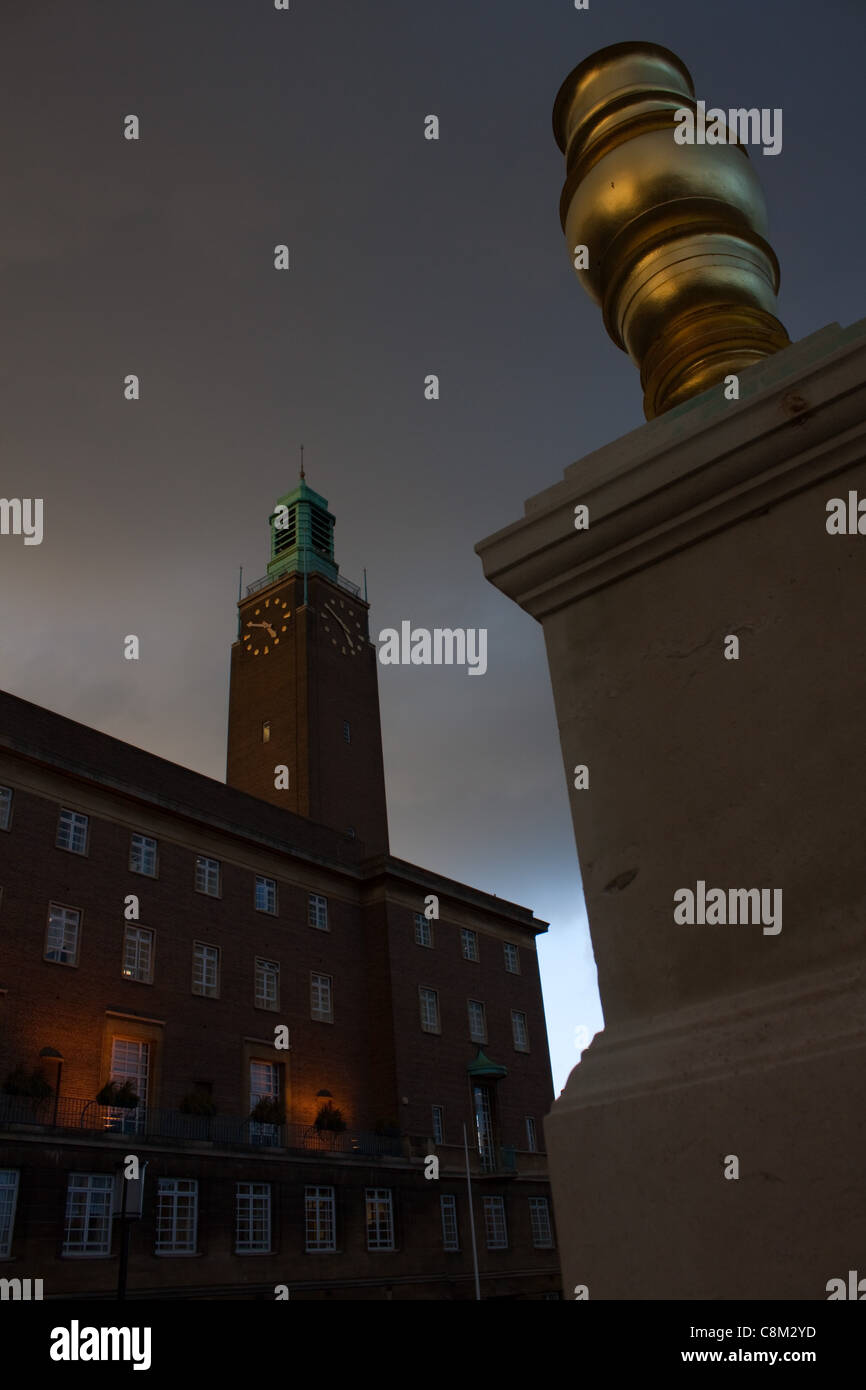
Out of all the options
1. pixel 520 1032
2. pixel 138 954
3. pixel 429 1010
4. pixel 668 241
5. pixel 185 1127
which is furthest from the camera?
pixel 520 1032

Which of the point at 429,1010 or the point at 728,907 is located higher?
the point at 429,1010

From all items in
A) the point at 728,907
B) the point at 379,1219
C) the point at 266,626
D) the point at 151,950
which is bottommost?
the point at 728,907

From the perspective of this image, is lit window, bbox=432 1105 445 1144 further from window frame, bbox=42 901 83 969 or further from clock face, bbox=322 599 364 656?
clock face, bbox=322 599 364 656

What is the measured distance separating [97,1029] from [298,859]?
12.8 m

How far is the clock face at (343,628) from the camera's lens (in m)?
66.0

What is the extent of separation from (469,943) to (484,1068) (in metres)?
6.60

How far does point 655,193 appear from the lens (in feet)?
10.9

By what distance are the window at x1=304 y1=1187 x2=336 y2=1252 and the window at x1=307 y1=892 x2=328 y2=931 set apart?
11.8m

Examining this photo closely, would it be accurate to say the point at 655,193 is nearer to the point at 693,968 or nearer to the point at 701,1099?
the point at 693,968

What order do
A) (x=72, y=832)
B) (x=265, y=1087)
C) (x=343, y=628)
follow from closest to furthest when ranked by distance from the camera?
(x=72, y=832) < (x=265, y=1087) < (x=343, y=628)
